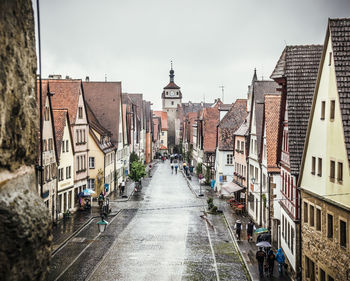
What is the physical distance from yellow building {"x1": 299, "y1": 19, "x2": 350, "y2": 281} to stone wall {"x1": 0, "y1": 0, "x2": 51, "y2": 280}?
12290mm

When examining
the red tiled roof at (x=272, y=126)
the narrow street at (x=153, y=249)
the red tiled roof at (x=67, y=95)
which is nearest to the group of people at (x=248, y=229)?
the narrow street at (x=153, y=249)

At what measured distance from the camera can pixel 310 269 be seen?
64.4 ft

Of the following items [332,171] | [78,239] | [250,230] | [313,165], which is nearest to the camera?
[332,171]

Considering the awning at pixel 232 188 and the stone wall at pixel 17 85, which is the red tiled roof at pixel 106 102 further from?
the stone wall at pixel 17 85

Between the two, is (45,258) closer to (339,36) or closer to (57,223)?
(339,36)

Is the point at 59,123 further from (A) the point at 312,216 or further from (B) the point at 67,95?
(A) the point at 312,216

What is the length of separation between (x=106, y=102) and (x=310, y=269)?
132ft

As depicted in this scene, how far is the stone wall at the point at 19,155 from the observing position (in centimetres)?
394

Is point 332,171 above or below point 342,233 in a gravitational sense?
above

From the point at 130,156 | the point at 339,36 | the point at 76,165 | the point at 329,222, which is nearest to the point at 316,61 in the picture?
the point at 339,36

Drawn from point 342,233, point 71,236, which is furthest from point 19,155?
point 71,236

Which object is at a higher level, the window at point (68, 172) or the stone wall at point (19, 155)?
the stone wall at point (19, 155)

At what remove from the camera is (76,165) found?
136ft

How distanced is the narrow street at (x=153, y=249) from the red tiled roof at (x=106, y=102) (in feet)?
49.8
